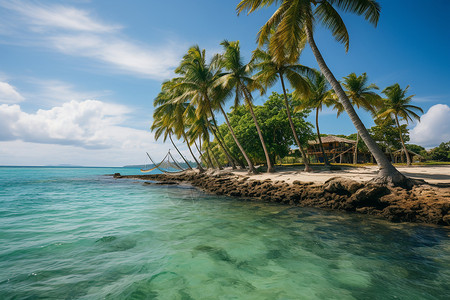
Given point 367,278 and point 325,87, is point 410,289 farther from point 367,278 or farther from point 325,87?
point 325,87

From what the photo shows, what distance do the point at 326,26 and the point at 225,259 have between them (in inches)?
443

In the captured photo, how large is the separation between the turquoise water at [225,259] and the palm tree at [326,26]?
3.16 m

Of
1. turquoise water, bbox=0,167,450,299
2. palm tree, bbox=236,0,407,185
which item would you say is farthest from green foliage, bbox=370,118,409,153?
turquoise water, bbox=0,167,450,299

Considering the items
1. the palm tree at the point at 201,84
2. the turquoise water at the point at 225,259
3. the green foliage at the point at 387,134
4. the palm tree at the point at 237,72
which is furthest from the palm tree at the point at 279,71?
the green foliage at the point at 387,134

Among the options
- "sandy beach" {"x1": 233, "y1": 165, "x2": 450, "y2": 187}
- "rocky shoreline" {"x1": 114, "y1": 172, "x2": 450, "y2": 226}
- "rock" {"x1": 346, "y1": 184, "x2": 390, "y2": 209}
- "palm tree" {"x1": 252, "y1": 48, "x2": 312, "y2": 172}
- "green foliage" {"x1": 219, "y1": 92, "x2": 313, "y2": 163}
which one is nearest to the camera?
"rocky shoreline" {"x1": 114, "y1": 172, "x2": 450, "y2": 226}

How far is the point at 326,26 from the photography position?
9.98 metres

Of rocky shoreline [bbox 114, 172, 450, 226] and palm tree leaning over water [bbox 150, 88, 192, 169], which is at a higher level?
palm tree leaning over water [bbox 150, 88, 192, 169]

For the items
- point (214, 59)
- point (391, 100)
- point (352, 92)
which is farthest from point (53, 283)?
point (391, 100)

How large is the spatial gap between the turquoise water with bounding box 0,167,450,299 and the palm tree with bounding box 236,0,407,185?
10.4 feet

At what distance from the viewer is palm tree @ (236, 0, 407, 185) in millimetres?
8461

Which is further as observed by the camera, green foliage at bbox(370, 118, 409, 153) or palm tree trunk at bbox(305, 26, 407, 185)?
green foliage at bbox(370, 118, 409, 153)

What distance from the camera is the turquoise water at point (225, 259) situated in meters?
2.98

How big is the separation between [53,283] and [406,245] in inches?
269

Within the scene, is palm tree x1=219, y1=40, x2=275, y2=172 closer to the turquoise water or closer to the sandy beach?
the sandy beach
